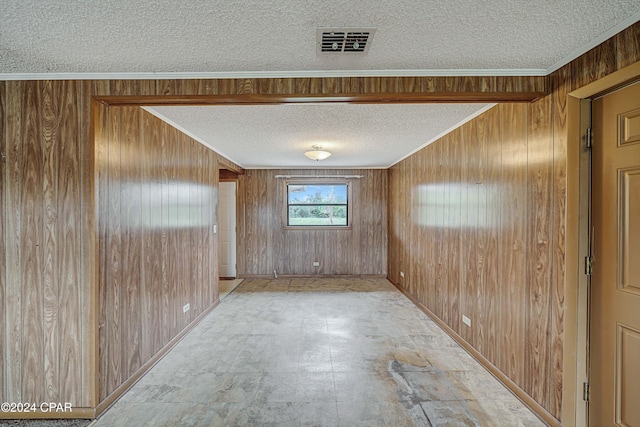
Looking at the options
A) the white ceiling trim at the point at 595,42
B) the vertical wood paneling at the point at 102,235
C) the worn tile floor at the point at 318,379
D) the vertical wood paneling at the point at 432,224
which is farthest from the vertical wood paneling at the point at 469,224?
the vertical wood paneling at the point at 102,235

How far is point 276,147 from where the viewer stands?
4477 mm

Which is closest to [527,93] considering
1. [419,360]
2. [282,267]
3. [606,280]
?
[606,280]

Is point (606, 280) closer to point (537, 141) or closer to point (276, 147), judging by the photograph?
point (537, 141)

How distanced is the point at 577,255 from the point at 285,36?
2.14m

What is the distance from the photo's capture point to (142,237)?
2758mm

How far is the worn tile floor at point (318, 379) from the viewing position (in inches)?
84.4

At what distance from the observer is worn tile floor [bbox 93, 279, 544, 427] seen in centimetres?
214

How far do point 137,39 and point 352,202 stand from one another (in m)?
5.39

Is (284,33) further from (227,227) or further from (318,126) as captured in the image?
(227,227)

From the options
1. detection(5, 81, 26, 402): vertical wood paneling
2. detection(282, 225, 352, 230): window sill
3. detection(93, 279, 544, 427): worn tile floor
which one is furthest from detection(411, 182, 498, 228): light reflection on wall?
detection(5, 81, 26, 402): vertical wood paneling

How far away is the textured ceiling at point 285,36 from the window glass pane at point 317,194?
15.3 feet

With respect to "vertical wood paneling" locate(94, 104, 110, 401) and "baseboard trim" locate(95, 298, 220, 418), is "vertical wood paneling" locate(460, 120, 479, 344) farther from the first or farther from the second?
"vertical wood paneling" locate(94, 104, 110, 401)

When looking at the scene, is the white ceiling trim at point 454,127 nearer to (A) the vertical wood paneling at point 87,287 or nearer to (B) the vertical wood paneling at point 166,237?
(B) the vertical wood paneling at point 166,237

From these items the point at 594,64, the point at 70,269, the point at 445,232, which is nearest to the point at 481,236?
the point at 445,232
